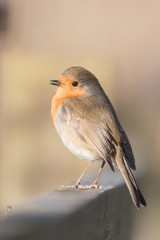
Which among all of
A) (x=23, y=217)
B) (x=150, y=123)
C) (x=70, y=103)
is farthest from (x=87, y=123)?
(x=150, y=123)

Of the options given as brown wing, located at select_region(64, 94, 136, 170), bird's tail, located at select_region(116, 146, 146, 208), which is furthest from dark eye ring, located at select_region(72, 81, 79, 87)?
bird's tail, located at select_region(116, 146, 146, 208)

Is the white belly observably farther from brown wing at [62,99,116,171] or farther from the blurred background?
the blurred background

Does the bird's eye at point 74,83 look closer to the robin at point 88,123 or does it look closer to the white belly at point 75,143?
the robin at point 88,123

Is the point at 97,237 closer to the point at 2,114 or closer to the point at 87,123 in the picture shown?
the point at 87,123

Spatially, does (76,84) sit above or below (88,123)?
above

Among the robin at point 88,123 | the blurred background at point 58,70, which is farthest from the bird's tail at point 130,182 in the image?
the blurred background at point 58,70

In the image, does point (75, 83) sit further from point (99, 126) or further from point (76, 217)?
point (76, 217)

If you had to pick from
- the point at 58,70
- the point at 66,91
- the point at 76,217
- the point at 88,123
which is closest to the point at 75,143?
the point at 88,123
